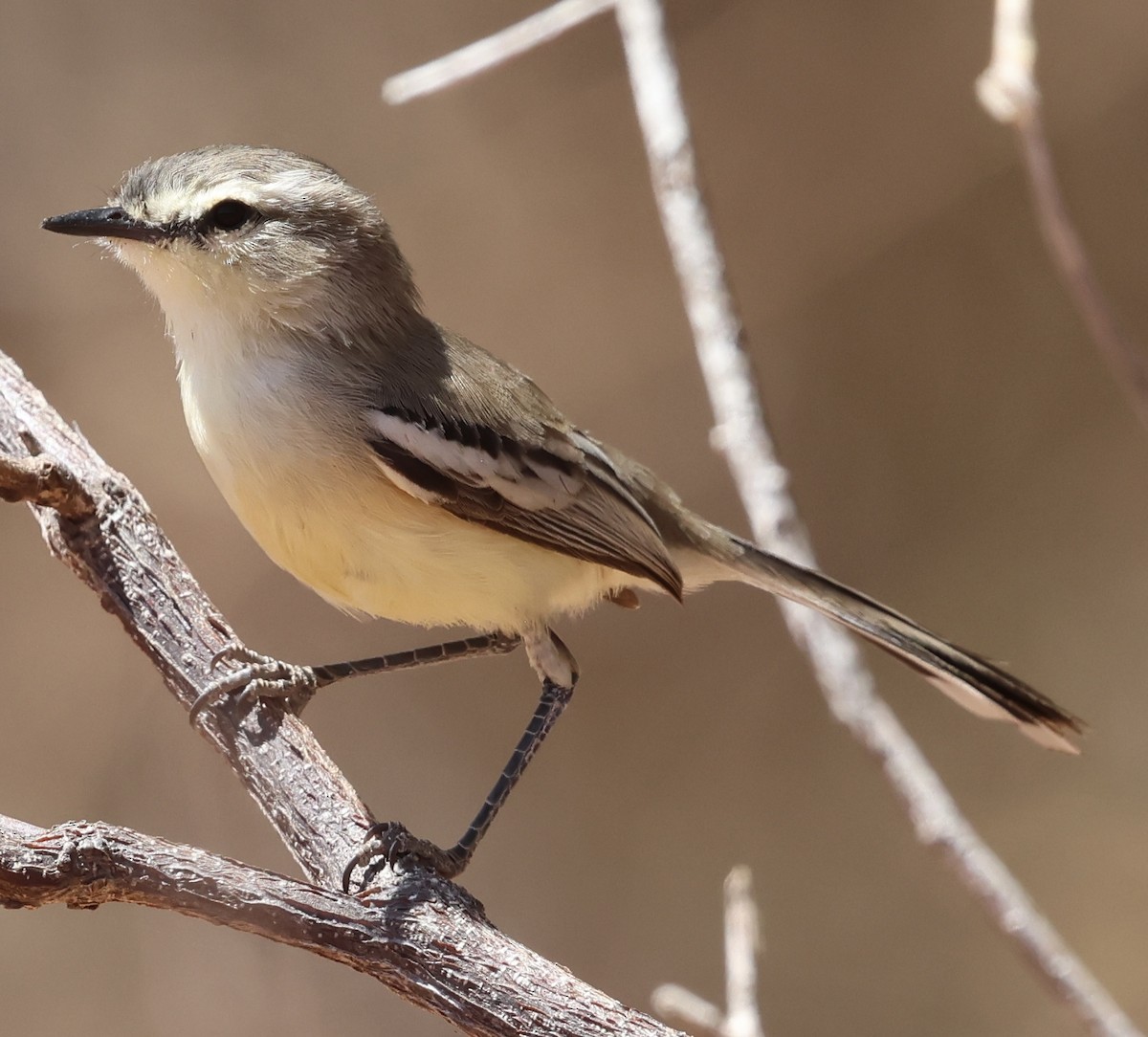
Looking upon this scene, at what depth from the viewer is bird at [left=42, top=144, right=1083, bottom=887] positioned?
2764 millimetres

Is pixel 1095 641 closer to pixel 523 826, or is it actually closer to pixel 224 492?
Answer: pixel 523 826

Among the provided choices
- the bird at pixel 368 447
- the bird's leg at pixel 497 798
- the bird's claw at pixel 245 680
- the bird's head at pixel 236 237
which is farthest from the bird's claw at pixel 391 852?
the bird's head at pixel 236 237

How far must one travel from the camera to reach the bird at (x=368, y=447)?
2.76 meters

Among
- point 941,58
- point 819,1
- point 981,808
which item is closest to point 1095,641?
point 981,808

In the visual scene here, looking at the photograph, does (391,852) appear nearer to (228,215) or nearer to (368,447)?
(368,447)

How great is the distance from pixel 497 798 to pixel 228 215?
1.38 m

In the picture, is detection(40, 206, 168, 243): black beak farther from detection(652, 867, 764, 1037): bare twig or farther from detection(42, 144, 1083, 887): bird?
detection(652, 867, 764, 1037): bare twig

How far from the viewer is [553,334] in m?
5.52

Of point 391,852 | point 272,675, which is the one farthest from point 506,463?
point 391,852

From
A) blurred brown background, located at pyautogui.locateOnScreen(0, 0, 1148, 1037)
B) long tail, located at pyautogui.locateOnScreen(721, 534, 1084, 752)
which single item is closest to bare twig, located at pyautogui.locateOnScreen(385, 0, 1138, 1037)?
long tail, located at pyautogui.locateOnScreen(721, 534, 1084, 752)

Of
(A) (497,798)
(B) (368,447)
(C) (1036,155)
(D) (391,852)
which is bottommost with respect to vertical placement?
(D) (391,852)

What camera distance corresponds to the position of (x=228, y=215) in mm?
2865

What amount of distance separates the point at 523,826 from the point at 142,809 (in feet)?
4.99

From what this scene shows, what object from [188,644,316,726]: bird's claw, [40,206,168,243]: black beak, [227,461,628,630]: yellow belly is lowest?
[188,644,316,726]: bird's claw
